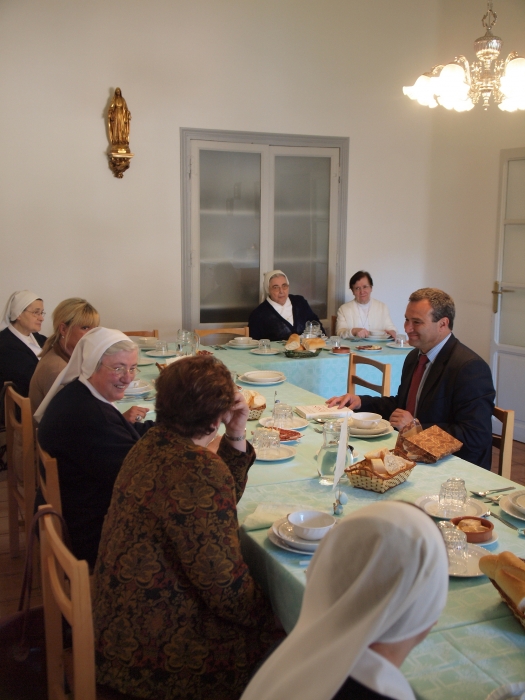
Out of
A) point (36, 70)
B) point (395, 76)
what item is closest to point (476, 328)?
point (395, 76)

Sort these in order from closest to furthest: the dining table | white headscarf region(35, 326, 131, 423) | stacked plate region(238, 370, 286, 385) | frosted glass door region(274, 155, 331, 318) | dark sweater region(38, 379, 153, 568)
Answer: the dining table
dark sweater region(38, 379, 153, 568)
white headscarf region(35, 326, 131, 423)
stacked plate region(238, 370, 286, 385)
frosted glass door region(274, 155, 331, 318)

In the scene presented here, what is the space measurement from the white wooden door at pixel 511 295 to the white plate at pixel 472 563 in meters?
4.21

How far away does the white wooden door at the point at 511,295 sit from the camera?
5520 mm

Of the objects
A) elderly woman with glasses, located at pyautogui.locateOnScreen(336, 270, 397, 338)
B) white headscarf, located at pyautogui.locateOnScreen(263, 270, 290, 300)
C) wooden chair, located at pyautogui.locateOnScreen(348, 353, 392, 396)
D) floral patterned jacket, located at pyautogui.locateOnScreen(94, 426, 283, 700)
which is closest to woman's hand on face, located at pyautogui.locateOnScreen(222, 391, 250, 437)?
floral patterned jacket, located at pyautogui.locateOnScreen(94, 426, 283, 700)

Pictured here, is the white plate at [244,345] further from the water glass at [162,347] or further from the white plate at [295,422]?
the white plate at [295,422]

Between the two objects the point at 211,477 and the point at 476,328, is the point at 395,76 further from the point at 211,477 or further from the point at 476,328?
the point at 211,477

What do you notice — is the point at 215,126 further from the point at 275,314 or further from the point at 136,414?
the point at 136,414

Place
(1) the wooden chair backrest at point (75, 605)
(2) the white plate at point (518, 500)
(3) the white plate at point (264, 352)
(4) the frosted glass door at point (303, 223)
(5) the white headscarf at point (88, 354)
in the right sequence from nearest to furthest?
1. (1) the wooden chair backrest at point (75, 605)
2. (2) the white plate at point (518, 500)
3. (5) the white headscarf at point (88, 354)
4. (3) the white plate at point (264, 352)
5. (4) the frosted glass door at point (303, 223)

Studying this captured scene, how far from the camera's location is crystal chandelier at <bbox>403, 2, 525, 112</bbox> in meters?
3.41

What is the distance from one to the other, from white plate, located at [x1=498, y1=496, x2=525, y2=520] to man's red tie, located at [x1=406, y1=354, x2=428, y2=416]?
1.11 meters

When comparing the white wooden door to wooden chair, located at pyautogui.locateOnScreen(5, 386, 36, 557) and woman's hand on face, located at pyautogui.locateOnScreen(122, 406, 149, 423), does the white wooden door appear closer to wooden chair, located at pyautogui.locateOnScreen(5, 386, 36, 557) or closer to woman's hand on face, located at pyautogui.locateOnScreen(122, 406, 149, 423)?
woman's hand on face, located at pyautogui.locateOnScreen(122, 406, 149, 423)

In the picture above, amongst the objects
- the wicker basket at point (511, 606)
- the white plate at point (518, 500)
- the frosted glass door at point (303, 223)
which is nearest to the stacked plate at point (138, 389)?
the white plate at point (518, 500)

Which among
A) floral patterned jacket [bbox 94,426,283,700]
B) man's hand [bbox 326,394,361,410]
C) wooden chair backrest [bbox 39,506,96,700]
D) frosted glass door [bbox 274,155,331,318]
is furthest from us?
frosted glass door [bbox 274,155,331,318]

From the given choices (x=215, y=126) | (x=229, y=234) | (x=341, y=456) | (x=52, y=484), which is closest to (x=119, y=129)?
(x=215, y=126)
